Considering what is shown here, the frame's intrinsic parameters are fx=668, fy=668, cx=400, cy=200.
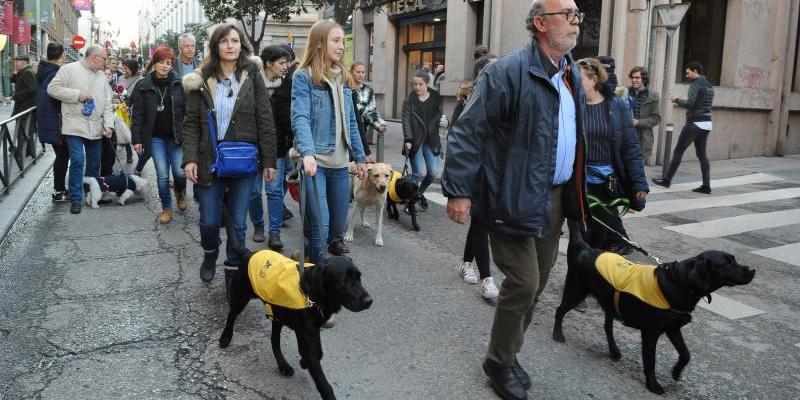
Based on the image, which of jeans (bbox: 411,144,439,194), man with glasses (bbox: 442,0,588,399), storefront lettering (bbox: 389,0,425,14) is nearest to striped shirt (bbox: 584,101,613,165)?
man with glasses (bbox: 442,0,588,399)

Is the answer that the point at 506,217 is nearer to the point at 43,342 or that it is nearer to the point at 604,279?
the point at 604,279

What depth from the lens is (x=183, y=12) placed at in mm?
62656

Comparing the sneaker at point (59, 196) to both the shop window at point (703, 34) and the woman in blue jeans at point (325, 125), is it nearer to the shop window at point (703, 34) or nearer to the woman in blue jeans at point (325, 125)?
the woman in blue jeans at point (325, 125)

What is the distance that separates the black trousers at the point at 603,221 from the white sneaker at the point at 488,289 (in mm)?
817

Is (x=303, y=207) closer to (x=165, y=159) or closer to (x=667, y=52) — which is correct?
(x=165, y=159)

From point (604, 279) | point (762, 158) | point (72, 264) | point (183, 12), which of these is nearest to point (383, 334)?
point (604, 279)

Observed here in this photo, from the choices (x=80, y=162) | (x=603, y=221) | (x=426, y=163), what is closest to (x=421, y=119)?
(x=426, y=163)

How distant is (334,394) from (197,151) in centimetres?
204

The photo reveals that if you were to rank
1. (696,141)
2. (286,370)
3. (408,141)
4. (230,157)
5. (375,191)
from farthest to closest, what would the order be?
(696,141), (408,141), (375,191), (230,157), (286,370)

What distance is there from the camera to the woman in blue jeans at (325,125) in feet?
14.9

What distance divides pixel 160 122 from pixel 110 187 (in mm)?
1448

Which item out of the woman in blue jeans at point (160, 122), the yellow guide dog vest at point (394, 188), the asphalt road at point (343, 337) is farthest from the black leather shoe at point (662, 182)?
the woman in blue jeans at point (160, 122)

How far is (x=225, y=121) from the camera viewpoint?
456 cm

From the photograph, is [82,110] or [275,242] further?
[82,110]
